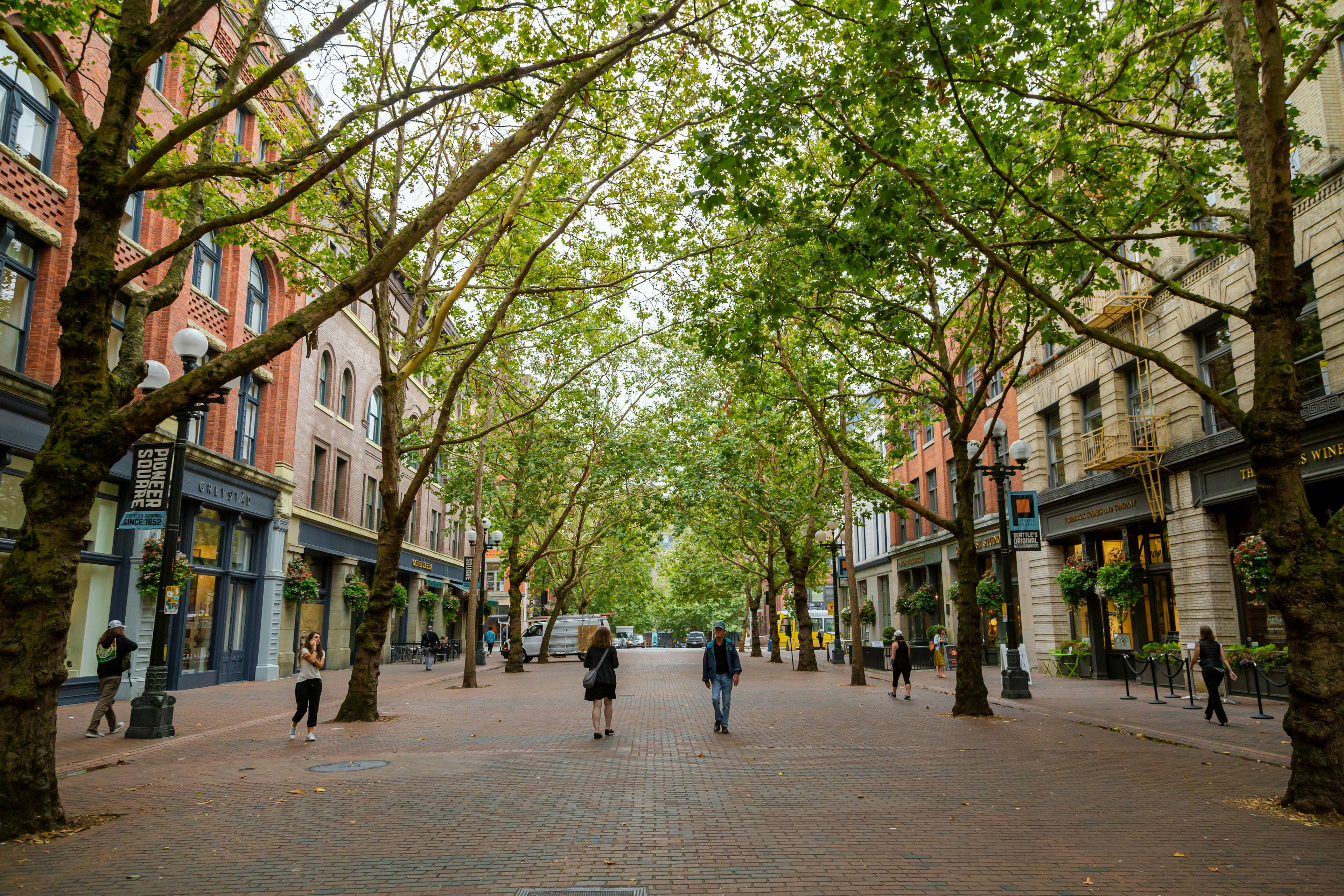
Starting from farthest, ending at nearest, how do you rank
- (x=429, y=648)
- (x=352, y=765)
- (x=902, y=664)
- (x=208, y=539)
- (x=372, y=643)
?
(x=429, y=648) → (x=208, y=539) → (x=902, y=664) → (x=372, y=643) → (x=352, y=765)

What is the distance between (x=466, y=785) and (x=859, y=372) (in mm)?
11271

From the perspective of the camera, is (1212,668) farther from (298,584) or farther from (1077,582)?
(298,584)

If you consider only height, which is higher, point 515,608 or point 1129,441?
point 1129,441

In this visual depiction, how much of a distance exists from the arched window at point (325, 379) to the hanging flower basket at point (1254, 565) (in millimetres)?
27187

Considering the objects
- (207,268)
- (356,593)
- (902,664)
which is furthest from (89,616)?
(902,664)

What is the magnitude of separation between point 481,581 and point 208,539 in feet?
40.0

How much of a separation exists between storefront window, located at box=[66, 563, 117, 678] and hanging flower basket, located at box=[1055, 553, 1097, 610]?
22.5m

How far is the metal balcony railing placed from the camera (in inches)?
840

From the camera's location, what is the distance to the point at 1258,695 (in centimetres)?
1537

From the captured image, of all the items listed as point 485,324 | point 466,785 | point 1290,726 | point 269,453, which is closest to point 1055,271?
point 1290,726

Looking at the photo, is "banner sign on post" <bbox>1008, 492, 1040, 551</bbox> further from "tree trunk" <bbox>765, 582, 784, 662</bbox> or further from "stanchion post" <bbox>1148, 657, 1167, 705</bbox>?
"tree trunk" <bbox>765, 582, 784, 662</bbox>

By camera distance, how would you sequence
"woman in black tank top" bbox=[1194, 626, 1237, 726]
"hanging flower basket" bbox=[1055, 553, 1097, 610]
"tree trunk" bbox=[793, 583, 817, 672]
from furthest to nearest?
"tree trunk" bbox=[793, 583, 817, 672], "hanging flower basket" bbox=[1055, 553, 1097, 610], "woman in black tank top" bbox=[1194, 626, 1237, 726]

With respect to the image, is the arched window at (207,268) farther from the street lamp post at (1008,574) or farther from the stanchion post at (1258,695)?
the stanchion post at (1258,695)

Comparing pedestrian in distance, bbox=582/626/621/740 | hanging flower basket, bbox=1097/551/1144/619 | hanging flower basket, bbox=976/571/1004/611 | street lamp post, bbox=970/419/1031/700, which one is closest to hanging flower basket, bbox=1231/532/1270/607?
street lamp post, bbox=970/419/1031/700
